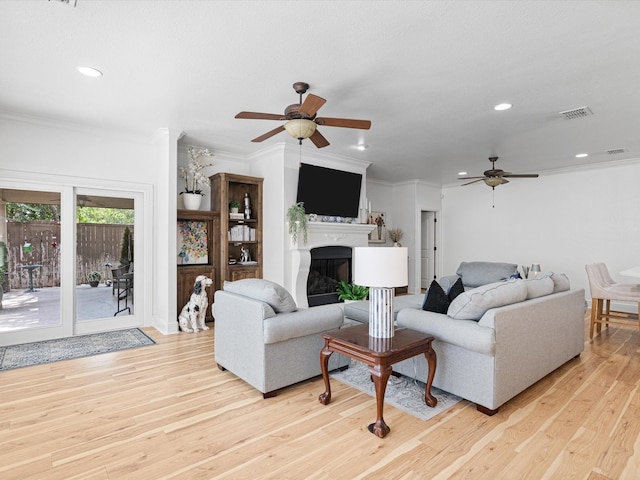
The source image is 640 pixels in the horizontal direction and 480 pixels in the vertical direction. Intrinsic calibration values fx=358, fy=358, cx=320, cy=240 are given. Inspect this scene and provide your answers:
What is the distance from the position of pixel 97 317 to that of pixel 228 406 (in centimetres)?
302

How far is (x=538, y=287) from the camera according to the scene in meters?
3.09

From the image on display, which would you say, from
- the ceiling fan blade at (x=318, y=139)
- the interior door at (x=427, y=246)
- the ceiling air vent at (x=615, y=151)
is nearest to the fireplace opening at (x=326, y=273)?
the ceiling fan blade at (x=318, y=139)

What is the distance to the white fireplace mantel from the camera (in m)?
5.36

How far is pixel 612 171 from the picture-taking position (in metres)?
6.38

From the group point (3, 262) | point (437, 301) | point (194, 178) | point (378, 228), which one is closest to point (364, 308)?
point (437, 301)

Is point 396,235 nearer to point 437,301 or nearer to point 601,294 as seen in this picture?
point 601,294

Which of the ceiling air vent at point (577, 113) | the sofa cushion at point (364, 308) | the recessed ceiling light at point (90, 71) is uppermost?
the recessed ceiling light at point (90, 71)

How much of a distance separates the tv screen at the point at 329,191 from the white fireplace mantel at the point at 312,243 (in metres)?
0.24

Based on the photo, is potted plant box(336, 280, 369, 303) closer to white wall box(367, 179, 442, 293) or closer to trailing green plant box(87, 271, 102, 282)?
white wall box(367, 179, 442, 293)

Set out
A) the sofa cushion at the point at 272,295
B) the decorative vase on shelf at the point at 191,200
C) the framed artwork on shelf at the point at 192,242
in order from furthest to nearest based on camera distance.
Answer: the framed artwork on shelf at the point at 192,242 < the decorative vase on shelf at the point at 191,200 < the sofa cushion at the point at 272,295

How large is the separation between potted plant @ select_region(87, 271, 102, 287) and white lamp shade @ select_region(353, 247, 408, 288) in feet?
12.7

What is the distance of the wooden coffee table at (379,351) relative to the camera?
2230mm

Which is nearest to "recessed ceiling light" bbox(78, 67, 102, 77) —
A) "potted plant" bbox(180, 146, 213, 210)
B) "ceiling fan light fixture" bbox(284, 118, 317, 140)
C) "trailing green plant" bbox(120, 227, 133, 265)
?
"ceiling fan light fixture" bbox(284, 118, 317, 140)

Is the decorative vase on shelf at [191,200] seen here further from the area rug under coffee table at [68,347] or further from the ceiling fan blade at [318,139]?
the ceiling fan blade at [318,139]
